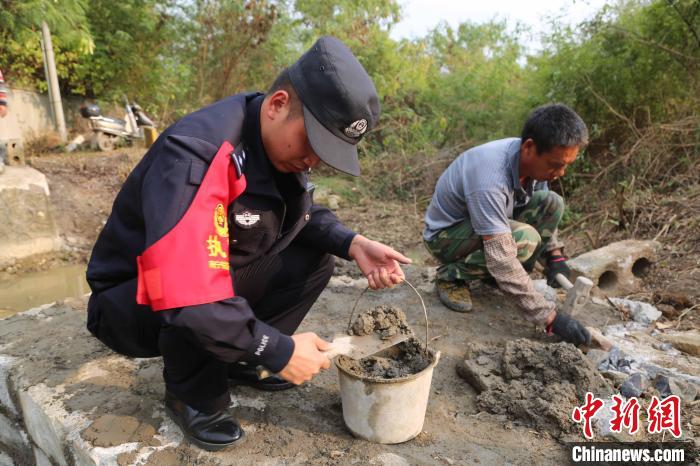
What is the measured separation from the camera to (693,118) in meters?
5.08

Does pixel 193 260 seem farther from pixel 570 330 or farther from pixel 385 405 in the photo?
pixel 570 330

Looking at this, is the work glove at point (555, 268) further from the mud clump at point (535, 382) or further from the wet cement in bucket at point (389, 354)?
the wet cement in bucket at point (389, 354)

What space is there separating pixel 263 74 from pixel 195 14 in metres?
1.76

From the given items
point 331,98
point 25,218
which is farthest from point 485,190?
point 25,218

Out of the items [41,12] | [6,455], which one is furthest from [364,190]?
[6,455]

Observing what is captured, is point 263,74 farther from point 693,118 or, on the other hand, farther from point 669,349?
point 669,349

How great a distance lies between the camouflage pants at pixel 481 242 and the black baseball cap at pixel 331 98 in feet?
5.69

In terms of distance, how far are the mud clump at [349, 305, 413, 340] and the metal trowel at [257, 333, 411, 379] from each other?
0.08ft

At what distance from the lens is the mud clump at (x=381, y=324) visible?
2047mm

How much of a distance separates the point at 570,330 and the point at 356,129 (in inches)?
69.3

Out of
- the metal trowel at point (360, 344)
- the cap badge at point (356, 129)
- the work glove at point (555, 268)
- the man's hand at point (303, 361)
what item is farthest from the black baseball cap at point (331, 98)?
the work glove at point (555, 268)

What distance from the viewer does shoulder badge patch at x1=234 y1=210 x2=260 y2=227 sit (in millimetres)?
1683

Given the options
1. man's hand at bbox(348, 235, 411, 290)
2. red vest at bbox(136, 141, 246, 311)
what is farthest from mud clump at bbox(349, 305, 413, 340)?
red vest at bbox(136, 141, 246, 311)

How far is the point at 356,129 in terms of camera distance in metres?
1.56
